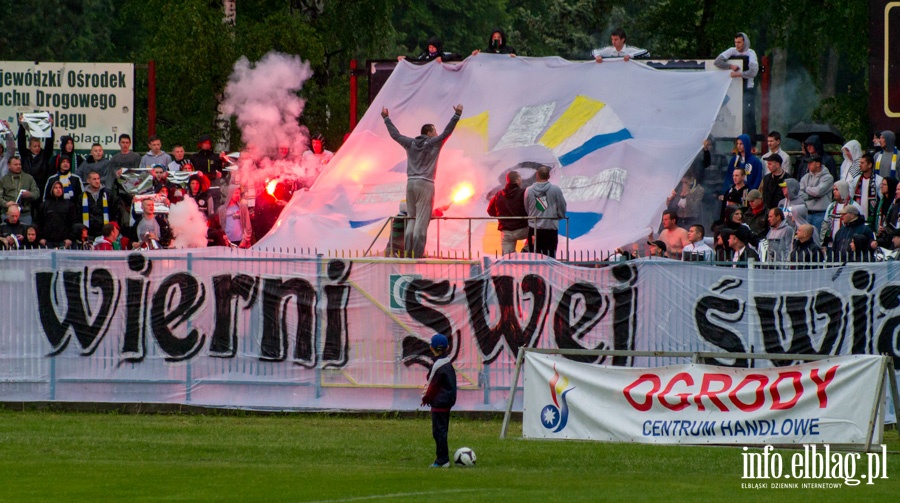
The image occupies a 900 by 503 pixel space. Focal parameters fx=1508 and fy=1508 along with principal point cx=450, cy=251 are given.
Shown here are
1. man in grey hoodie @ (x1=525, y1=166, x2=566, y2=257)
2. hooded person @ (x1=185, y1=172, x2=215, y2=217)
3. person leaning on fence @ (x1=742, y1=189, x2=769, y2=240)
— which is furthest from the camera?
hooded person @ (x1=185, y1=172, x2=215, y2=217)

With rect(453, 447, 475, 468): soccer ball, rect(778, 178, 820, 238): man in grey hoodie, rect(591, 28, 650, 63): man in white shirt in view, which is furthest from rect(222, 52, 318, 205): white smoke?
rect(453, 447, 475, 468): soccer ball

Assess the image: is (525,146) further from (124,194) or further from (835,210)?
(124,194)

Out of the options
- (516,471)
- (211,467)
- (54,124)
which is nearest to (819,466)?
(516,471)

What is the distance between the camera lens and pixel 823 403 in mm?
15727

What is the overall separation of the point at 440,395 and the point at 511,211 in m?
7.43

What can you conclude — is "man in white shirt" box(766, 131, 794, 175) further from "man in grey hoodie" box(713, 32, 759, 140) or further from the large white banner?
the large white banner

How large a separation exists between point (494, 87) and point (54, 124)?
8816mm

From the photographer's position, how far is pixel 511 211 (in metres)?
21.8

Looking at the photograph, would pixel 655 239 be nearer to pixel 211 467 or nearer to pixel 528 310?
pixel 528 310

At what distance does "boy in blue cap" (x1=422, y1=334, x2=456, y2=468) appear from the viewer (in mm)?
14672

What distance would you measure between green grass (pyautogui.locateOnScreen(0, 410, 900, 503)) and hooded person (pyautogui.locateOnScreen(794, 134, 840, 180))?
259 inches

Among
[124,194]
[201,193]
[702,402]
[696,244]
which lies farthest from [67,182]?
[702,402]

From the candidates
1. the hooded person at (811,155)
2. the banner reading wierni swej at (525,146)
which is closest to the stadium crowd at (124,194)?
the banner reading wierni swej at (525,146)

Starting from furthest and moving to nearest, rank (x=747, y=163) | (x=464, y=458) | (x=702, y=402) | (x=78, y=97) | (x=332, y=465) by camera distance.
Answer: (x=78, y=97) < (x=747, y=163) < (x=702, y=402) < (x=332, y=465) < (x=464, y=458)
